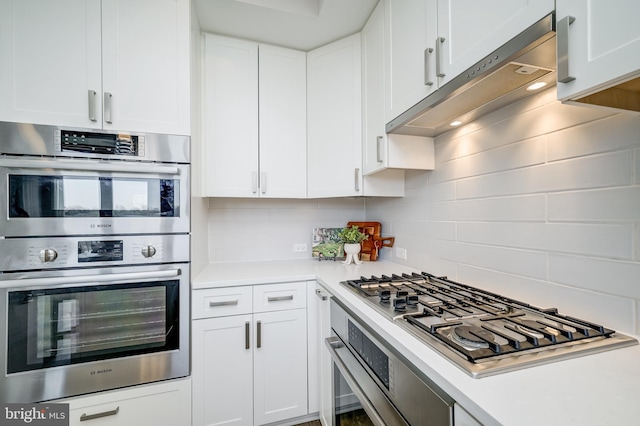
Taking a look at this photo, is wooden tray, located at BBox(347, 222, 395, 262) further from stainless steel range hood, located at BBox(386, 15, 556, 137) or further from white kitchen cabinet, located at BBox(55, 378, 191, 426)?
white kitchen cabinet, located at BBox(55, 378, 191, 426)

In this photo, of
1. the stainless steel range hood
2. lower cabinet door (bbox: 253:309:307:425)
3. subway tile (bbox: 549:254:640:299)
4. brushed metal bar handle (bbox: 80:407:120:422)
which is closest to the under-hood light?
the stainless steel range hood

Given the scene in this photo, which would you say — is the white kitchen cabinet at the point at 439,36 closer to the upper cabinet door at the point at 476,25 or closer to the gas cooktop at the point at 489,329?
the upper cabinet door at the point at 476,25

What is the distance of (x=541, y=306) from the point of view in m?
1.00

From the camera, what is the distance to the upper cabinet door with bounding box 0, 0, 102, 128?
1.22 metres

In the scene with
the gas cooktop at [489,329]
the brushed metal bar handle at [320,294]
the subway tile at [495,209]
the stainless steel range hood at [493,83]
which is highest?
the stainless steel range hood at [493,83]

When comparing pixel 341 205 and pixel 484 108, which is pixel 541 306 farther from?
pixel 341 205

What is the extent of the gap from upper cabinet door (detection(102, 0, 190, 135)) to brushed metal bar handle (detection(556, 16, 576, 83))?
1502 millimetres

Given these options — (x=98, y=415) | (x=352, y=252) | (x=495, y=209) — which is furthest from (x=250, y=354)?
(x=495, y=209)

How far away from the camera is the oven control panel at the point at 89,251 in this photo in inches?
47.4

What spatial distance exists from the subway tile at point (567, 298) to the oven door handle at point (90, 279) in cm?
152

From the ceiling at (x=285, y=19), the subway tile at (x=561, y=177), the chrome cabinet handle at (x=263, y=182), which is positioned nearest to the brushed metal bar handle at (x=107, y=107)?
the ceiling at (x=285, y=19)

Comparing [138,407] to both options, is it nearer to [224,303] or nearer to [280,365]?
[224,303]

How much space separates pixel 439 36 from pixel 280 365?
5.93ft

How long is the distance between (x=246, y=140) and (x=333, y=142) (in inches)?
23.4
